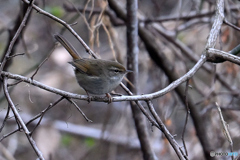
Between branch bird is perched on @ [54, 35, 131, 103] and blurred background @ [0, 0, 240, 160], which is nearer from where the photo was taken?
branch bird is perched on @ [54, 35, 131, 103]

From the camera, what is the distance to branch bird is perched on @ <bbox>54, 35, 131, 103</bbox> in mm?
3207

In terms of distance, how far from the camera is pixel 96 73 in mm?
3400

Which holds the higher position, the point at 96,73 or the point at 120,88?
the point at 96,73

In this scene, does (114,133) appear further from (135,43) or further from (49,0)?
(49,0)

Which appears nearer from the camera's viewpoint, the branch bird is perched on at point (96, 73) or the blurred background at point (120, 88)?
the branch bird is perched on at point (96, 73)

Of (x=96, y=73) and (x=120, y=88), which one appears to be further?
(x=120, y=88)

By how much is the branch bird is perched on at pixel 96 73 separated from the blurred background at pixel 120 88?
1.33 ft

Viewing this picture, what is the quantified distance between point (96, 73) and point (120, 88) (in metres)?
2.77

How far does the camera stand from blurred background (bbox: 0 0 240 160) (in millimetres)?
4883

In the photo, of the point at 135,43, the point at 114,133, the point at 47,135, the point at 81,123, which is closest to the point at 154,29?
the point at 135,43

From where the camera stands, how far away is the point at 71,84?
766 centimetres

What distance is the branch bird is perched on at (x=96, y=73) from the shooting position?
321 cm

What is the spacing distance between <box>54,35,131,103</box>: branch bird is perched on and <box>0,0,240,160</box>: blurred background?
40 cm

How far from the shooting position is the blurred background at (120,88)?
192 inches
